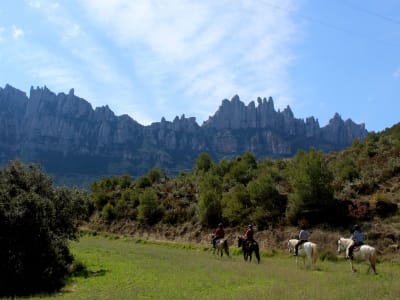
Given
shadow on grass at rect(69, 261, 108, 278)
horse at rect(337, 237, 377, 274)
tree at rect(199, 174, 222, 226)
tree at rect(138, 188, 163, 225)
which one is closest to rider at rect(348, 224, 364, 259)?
horse at rect(337, 237, 377, 274)

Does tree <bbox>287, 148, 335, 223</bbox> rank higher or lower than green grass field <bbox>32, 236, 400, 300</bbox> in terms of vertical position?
higher

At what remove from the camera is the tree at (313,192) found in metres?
33.2

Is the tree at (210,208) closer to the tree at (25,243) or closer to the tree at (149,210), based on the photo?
the tree at (149,210)

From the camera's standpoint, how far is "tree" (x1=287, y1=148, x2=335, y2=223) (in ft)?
109

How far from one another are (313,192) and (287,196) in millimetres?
5568

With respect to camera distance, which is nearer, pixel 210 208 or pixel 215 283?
pixel 215 283

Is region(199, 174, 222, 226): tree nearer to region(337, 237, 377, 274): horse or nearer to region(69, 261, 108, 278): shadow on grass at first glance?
region(69, 261, 108, 278): shadow on grass

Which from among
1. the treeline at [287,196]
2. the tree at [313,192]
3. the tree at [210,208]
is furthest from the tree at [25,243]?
the tree at [210,208]

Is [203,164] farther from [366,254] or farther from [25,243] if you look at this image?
[25,243]

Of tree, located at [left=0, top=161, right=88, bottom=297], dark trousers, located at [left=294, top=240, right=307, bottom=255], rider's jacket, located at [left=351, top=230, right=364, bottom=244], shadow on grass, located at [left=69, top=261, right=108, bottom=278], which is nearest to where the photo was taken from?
tree, located at [left=0, top=161, right=88, bottom=297]

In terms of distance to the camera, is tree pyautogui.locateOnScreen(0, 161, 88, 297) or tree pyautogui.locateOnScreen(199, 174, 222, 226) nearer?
tree pyautogui.locateOnScreen(0, 161, 88, 297)

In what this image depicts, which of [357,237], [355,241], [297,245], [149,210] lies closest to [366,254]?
[355,241]

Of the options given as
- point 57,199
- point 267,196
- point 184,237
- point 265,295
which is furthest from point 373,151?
point 265,295

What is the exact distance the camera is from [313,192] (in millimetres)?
33312
